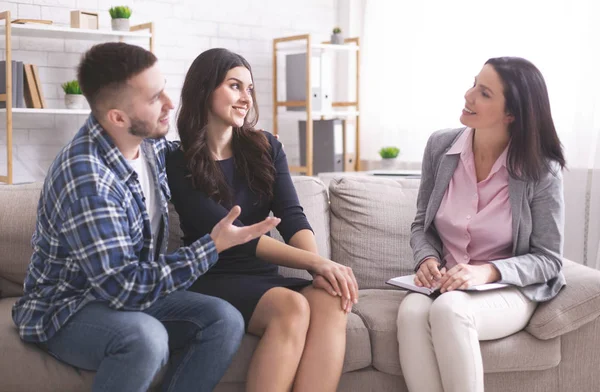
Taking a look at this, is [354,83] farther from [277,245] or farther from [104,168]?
[104,168]

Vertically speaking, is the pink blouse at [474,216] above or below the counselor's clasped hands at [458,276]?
above

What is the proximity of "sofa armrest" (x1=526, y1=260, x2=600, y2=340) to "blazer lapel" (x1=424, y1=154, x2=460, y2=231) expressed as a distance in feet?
1.40

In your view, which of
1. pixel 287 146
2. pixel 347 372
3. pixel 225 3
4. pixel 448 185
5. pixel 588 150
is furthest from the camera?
pixel 287 146

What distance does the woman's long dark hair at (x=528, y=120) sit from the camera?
227 cm

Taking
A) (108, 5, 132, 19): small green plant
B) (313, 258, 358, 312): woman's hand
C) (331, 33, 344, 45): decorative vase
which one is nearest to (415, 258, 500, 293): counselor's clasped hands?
(313, 258, 358, 312): woman's hand

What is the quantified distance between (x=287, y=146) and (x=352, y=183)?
226cm

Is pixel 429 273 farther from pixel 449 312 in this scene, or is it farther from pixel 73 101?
pixel 73 101

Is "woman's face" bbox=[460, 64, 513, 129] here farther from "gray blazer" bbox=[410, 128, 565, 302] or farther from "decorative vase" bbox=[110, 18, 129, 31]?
"decorative vase" bbox=[110, 18, 129, 31]

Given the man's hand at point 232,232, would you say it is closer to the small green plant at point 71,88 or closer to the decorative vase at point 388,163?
the small green plant at point 71,88

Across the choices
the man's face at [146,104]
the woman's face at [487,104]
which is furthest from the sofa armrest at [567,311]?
the man's face at [146,104]

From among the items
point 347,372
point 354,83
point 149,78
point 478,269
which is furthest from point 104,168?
point 354,83

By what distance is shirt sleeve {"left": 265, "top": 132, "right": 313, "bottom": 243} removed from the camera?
2.34 m

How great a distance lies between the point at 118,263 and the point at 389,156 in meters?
2.75

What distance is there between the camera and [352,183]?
110 inches
